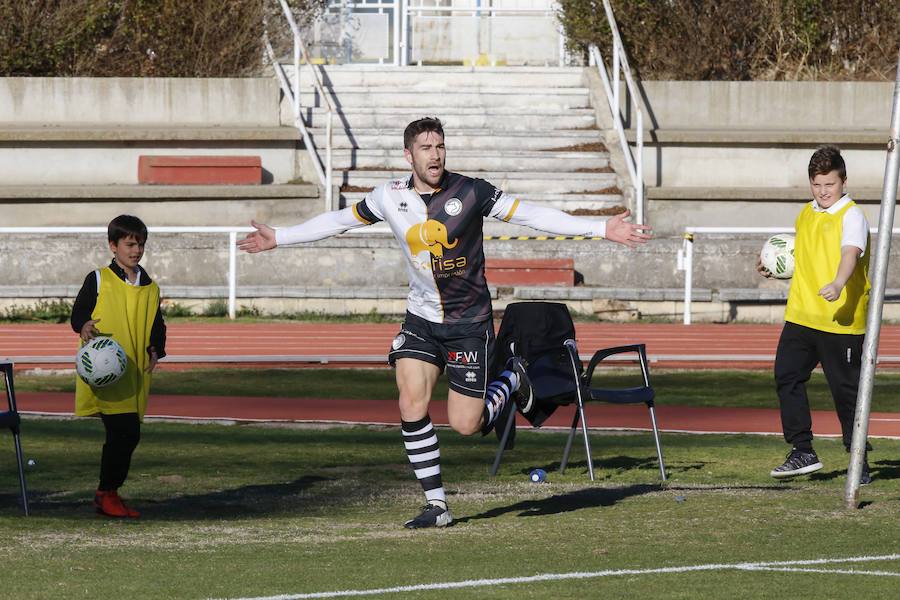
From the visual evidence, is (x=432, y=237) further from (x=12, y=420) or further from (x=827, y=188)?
(x=827, y=188)

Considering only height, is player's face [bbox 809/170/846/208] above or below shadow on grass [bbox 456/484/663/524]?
above

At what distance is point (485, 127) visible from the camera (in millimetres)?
29281

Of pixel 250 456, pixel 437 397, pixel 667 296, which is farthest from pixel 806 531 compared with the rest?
pixel 667 296

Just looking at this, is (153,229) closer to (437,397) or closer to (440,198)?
(437,397)

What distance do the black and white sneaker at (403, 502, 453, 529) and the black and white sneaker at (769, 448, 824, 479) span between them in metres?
2.56

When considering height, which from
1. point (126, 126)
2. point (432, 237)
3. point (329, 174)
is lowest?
point (329, 174)

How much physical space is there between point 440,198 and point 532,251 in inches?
647

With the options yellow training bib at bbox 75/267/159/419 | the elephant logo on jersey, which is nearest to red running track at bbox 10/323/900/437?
yellow training bib at bbox 75/267/159/419

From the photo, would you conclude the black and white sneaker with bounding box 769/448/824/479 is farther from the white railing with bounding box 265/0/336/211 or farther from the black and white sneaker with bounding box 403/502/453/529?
the white railing with bounding box 265/0/336/211

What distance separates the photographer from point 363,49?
33.5 m

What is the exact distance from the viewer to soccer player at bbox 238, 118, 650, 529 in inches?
320

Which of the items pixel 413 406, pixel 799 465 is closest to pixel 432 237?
pixel 413 406

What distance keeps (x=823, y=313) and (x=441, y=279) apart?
8.75 ft

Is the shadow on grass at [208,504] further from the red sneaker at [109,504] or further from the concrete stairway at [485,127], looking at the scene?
the concrete stairway at [485,127]
